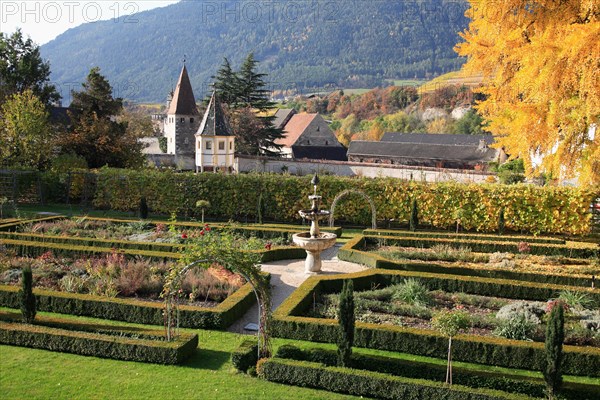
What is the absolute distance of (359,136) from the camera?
8381 cm

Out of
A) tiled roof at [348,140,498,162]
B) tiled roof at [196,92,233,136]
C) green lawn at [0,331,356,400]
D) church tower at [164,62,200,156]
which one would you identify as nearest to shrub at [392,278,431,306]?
green lawn at [0,331,356,400]

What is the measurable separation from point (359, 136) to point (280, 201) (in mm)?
62666

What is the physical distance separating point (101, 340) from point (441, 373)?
517cm

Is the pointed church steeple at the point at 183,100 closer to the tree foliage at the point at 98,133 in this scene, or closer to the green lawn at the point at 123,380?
the tree foliage at the point at 98,133

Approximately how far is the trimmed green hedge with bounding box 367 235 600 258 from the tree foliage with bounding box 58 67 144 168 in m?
18.3

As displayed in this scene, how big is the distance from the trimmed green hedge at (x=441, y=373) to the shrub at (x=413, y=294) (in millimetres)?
3194

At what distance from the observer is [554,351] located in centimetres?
720

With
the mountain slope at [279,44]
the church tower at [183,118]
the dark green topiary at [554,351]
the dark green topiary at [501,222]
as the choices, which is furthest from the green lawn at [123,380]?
the mountain slope at [279,44]

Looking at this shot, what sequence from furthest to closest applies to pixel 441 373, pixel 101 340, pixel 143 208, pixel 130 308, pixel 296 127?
pixel 296 127 → pixel 143 208 → pixel 130 308 → pixel 101 340 → pixel 441 373

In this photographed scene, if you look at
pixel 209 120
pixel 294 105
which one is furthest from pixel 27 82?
pixel 294 105

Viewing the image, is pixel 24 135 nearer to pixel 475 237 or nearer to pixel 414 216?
pixel 414 216

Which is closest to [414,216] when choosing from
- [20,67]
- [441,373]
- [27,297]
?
[441,373]

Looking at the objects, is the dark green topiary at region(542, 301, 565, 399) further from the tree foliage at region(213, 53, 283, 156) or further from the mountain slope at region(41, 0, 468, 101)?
the mountain slope at region(41, 0, 468, 101)

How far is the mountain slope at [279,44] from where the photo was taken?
154m
